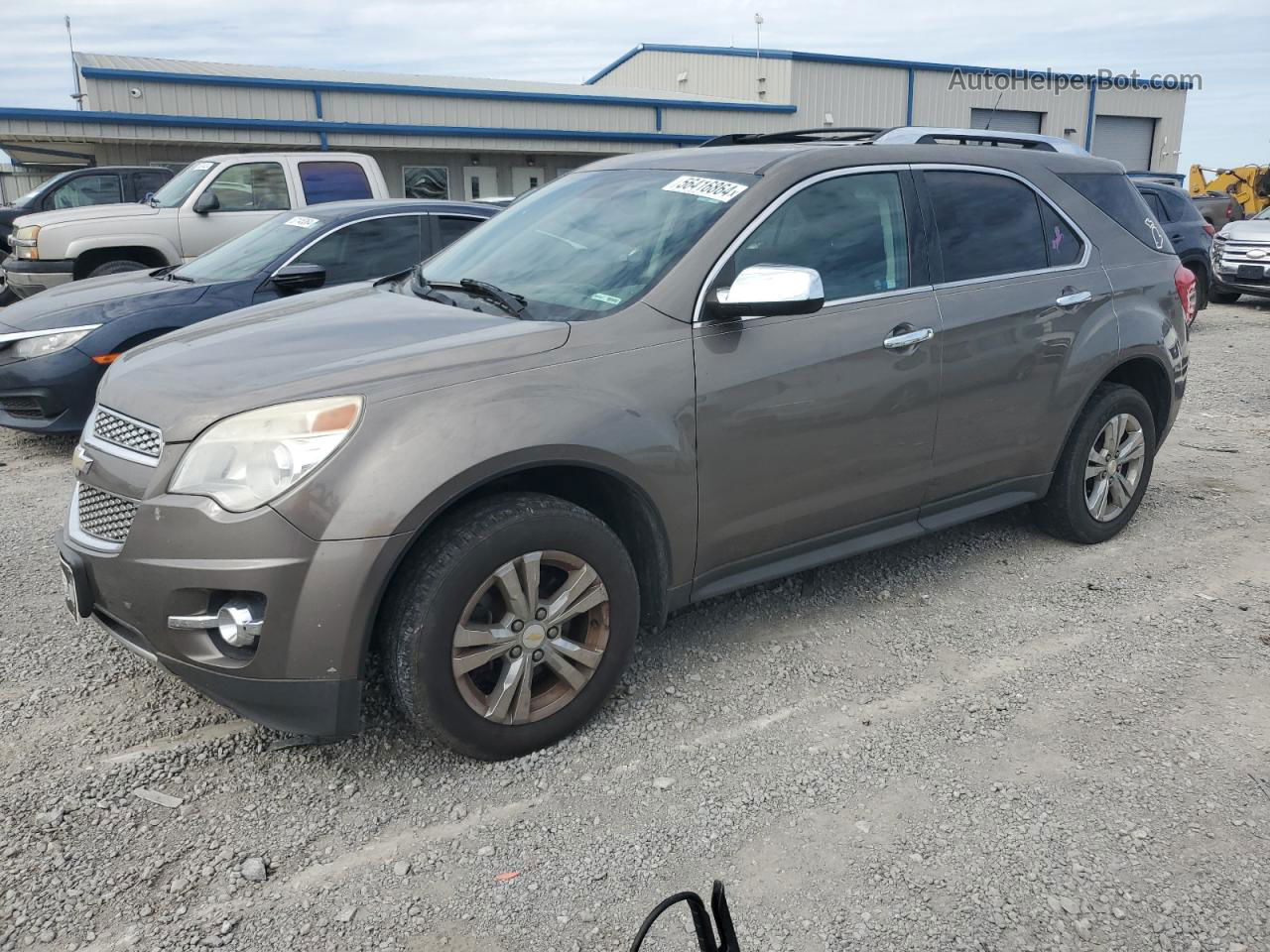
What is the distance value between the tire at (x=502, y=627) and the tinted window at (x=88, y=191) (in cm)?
1363

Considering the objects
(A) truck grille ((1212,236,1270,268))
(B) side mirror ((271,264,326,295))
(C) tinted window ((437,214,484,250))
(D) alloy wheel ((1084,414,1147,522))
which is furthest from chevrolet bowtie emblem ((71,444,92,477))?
(A) truck grille ((1212,236,1270,268))

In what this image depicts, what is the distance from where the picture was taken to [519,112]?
25.2 metres

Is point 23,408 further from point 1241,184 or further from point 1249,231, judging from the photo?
point 1241,184

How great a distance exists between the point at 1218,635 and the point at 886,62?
30375 mm

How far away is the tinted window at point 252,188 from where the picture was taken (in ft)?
33.2

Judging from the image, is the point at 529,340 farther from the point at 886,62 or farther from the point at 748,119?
the point at 886,62

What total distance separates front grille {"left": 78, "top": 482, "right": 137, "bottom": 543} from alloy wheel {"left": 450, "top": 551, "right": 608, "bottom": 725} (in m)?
0.97

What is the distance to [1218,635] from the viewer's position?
159 inches

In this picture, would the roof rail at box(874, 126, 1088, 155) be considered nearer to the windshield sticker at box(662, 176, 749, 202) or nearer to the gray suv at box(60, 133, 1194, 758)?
the gray suv at box(60, 133, 1194, 758)

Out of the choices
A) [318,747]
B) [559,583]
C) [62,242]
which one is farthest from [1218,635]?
[62,242]

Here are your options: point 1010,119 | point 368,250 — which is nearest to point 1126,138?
point 1010,119

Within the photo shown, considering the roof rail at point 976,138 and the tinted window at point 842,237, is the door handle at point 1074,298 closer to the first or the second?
the roof rail at point 976,138

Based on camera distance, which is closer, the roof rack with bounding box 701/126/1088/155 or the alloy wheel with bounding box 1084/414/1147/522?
the roof rack with bounding box 701/126/1088/155

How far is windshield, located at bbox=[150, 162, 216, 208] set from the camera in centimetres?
1015
